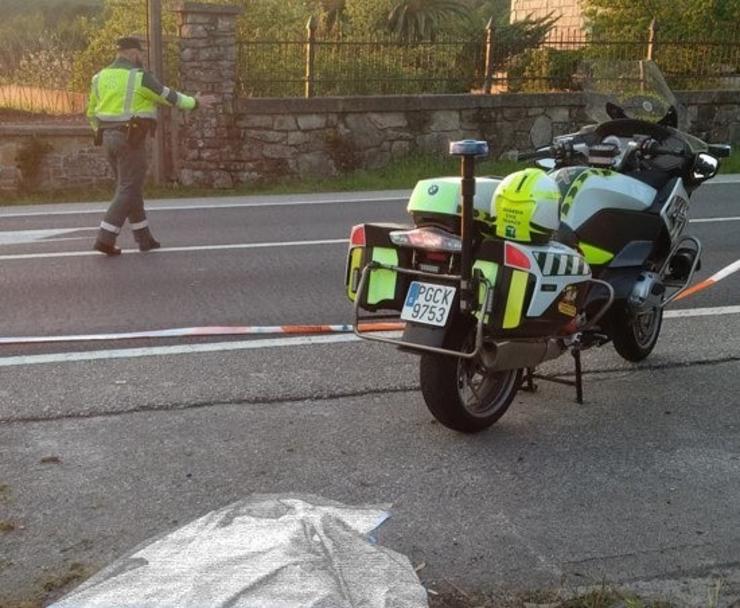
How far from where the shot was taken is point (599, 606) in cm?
343

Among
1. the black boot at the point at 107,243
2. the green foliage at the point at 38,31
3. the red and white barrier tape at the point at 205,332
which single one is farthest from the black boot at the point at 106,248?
the green foliage at the point at 38,31

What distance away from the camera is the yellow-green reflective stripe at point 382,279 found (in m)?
4.84

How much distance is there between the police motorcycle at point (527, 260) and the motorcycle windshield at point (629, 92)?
318mm

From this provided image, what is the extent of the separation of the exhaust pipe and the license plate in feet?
0.96

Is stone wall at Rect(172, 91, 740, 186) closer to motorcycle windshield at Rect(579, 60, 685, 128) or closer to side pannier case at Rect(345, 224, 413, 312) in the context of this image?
motorcycle windshield at Rect(579, 60, 685, 128)

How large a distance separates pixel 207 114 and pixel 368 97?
2.45 m

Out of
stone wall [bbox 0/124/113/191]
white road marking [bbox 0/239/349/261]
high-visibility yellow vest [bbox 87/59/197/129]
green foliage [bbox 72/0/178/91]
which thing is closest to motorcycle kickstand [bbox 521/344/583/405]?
white road marking [bbox 0/239/349/261]

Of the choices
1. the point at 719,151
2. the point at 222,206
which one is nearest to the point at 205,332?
the point at 719,151

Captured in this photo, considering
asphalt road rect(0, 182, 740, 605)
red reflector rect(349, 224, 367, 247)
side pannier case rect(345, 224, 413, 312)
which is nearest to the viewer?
asphalt road rect(0, 182, 740, 605)

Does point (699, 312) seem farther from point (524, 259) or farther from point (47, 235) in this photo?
point (47, 235)

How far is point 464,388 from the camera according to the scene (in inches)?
198

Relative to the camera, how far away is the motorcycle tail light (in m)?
4.66

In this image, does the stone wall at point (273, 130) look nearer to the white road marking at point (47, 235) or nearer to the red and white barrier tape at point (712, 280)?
the white road marking at point (47, 235)

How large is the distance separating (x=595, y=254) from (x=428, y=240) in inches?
48.6
